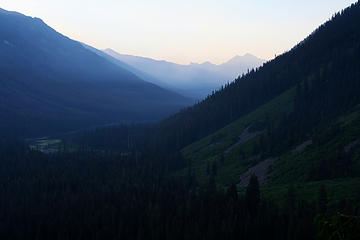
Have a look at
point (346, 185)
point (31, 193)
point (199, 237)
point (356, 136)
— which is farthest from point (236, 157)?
point (199, 237)

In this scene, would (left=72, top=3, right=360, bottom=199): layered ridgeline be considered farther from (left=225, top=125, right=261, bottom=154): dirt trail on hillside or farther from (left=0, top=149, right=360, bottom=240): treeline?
(left=0, top=149, right=360, bottom=240): treeline

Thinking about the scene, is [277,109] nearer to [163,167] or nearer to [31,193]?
[163,167]

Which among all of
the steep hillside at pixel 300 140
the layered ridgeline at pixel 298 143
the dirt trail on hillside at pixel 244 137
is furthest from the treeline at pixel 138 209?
the dirt trail on hillside at pixel 244 137

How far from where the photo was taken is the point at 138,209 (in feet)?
268

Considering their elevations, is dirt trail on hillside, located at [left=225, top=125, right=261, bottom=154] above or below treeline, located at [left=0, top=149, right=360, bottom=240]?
above

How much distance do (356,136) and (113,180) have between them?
7770 cm

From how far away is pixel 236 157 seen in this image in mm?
141000

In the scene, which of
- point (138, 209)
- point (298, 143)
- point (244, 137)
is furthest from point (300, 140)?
point (138, 209)

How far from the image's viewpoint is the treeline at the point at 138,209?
6194 cm

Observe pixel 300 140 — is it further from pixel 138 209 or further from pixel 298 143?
pixel 138 209

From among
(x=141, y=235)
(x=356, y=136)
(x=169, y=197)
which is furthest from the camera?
(x=356, y=136)

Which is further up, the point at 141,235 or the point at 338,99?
the point at 338,99

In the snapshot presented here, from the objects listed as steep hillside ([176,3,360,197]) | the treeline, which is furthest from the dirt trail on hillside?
the treeline

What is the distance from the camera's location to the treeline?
61.9m
